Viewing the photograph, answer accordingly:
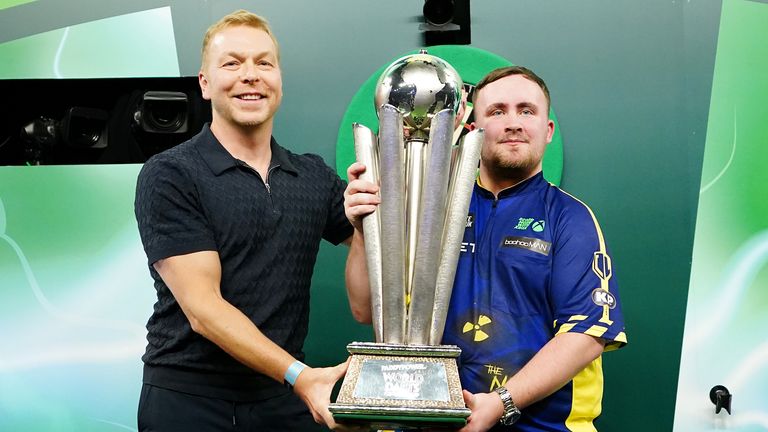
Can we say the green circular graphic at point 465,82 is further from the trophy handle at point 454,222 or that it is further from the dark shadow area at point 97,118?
the trophy handle at point 454,222

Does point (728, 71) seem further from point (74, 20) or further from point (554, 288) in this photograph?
point (74, 20)

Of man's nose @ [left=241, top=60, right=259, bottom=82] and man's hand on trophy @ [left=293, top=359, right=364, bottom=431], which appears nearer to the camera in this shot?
man's hand on trophy @ [left=293, top=359, right=364, bottom=431]

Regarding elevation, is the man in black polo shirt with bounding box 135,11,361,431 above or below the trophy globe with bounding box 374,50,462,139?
below

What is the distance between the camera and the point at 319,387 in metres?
1.50

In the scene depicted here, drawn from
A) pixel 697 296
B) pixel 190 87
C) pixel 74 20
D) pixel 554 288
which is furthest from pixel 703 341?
pixel 74 20

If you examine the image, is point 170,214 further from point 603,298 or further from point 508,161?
point 603,298

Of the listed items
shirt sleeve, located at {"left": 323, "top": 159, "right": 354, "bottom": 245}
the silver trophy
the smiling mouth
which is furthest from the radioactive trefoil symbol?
the smiling mouth

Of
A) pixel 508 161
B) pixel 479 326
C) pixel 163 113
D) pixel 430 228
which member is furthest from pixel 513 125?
pixel 163 113

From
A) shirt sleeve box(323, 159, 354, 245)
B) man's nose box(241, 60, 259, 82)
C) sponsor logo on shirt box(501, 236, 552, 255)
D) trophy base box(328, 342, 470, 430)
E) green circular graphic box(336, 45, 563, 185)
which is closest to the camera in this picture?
trophy base box(328, 342, 470, 430)

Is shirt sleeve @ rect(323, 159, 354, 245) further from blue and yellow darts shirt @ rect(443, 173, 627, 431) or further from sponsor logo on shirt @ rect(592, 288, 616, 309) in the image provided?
sponsor logo on shirt @ rect(592, 288, 616, 309)

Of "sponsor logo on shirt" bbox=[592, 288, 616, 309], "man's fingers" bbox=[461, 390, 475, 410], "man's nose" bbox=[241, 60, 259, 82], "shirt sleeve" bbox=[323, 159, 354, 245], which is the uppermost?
"man's nose" bbox=[241, 60, 259, 82]

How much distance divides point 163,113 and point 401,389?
1616mm

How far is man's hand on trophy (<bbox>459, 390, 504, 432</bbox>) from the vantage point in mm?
1457

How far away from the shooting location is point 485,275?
1.70 meters
